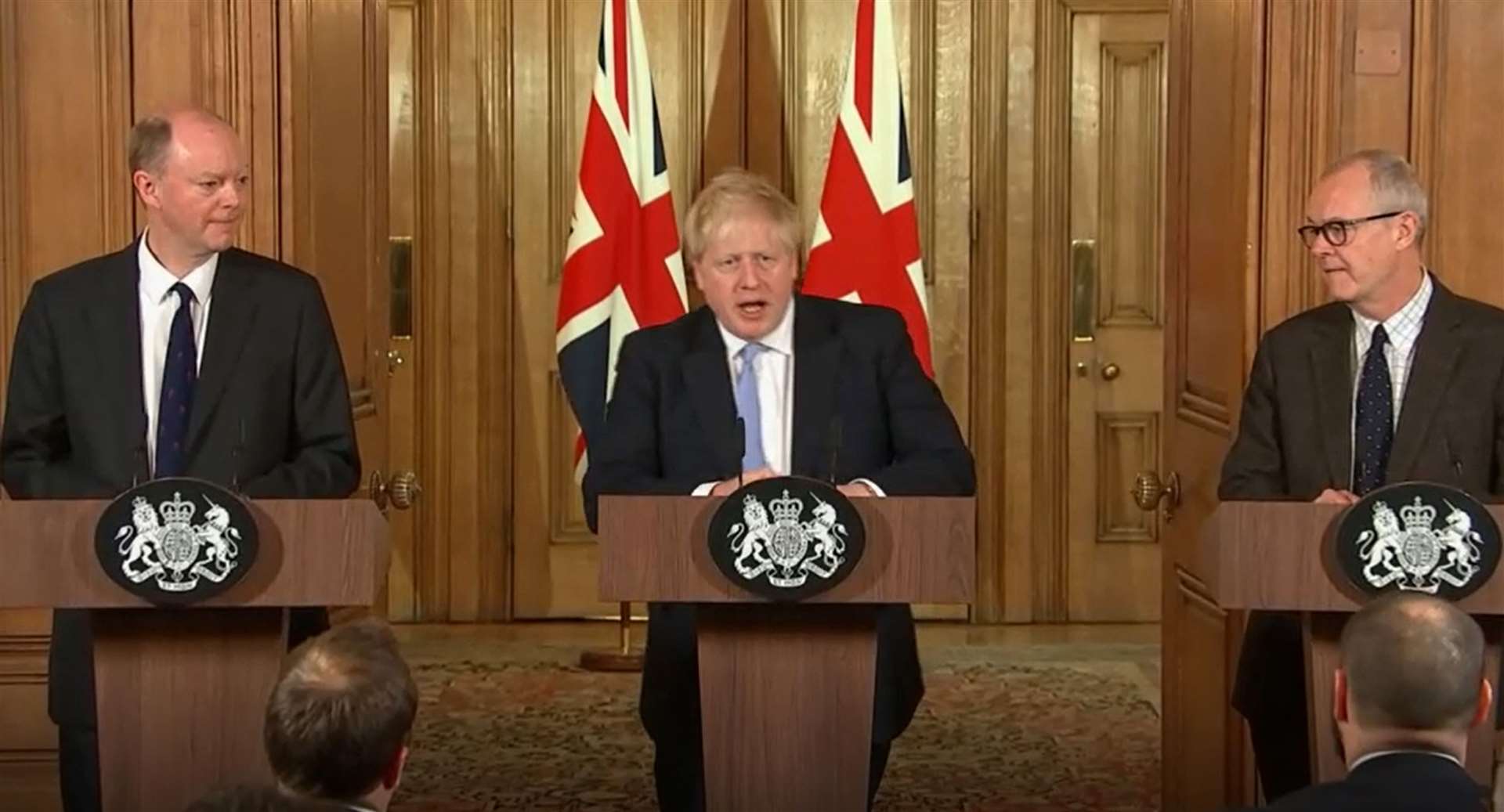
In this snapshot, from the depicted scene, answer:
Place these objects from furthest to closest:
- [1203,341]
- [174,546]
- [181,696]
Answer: [1203,341], [181,696], [174,546]

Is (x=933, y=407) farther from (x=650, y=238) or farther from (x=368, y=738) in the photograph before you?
(x=650, y=238)

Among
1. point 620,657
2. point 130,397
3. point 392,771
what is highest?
point 130,397

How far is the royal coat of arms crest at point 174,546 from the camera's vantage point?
129 inches

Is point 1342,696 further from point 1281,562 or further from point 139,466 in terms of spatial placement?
point 139,466

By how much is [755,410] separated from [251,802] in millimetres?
1943

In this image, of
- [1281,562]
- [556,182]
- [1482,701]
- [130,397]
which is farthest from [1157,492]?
[556,182]

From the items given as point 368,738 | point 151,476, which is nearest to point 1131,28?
point 151,476

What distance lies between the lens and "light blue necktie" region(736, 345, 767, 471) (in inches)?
156

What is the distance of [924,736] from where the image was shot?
6676 millimetres

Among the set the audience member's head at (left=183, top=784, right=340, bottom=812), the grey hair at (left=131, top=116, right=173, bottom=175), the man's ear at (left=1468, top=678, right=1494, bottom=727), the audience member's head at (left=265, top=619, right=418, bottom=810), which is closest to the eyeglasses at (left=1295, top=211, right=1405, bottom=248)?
the man's ear at (left=1468, top=678, right=1494, bottom=727)

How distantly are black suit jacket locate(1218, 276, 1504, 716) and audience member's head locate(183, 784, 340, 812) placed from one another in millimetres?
2182

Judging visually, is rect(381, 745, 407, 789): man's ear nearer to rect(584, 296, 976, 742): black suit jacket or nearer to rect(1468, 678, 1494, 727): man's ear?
rect(1468, 678, 1494, 727): man's ear

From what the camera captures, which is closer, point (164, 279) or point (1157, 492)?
point (164, 279)

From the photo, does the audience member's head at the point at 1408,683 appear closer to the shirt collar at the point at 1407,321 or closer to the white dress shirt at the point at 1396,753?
the white dress shirt at the point at 1396,753
